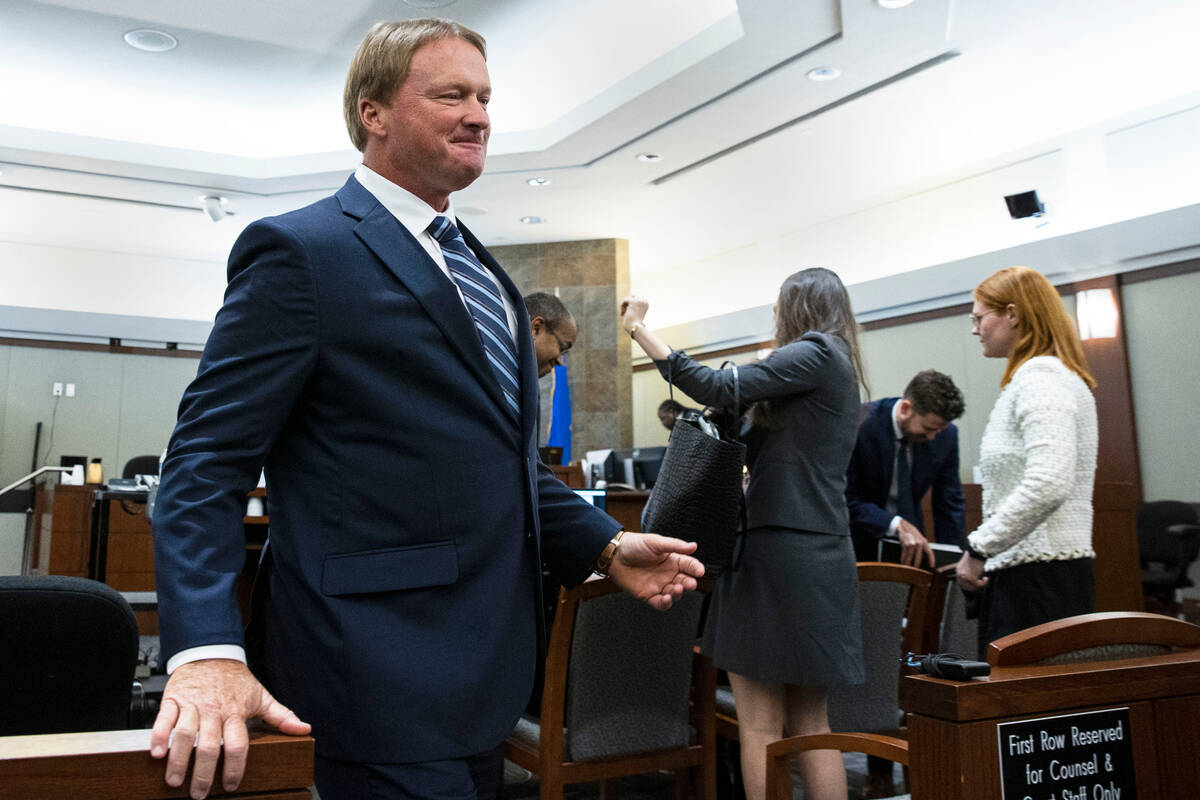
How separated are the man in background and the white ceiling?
2.79m

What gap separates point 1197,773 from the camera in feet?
3.68

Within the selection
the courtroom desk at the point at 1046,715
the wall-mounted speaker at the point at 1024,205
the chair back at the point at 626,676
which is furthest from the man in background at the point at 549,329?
the wall-mounted speaker at the point at 1024,205

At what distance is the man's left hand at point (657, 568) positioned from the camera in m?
1.26

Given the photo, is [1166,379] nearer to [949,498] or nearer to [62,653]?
[949,498]

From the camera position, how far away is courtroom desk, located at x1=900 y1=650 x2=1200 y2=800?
Result: 1.00 meters

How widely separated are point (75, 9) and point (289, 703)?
6.32 meters

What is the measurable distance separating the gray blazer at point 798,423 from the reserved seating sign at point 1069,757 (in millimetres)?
1138

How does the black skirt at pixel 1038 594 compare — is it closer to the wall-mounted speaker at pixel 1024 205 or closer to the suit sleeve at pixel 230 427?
the suit sleeve at pixel 230 427

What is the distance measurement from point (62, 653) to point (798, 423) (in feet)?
5.18

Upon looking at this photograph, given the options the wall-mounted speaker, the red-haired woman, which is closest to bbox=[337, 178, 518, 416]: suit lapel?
the red-haired woman

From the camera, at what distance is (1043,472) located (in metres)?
2.33

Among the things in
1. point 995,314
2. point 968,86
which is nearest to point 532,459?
point 995,314

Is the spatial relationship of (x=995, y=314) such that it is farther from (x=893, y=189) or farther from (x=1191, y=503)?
(x=893, y=189)

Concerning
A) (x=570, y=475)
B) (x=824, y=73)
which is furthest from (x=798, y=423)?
(x=570, y=475)
